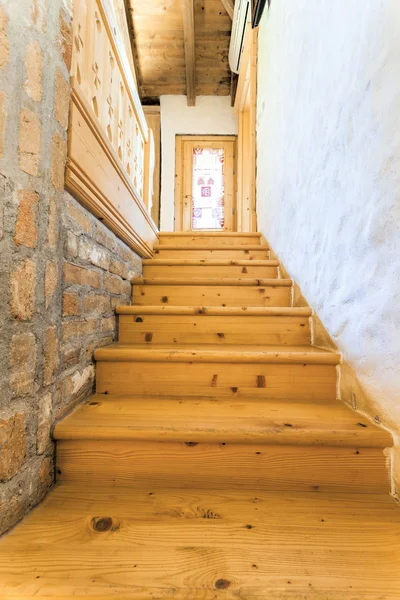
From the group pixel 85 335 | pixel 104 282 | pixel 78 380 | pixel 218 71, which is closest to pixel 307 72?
pixel 104 282

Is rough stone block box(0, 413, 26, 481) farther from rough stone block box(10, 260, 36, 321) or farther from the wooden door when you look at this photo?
the wooden door

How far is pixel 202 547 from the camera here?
609mm

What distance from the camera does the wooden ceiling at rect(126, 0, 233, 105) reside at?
3.99m

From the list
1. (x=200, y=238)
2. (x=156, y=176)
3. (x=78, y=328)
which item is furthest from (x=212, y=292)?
(x=156, y=176)

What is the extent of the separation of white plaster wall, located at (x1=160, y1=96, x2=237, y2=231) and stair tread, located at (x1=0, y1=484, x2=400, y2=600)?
176 inches

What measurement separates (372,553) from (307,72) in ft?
6.47

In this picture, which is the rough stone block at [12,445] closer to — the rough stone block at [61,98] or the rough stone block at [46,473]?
the rough stone block at [46,473]

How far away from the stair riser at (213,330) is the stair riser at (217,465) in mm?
596

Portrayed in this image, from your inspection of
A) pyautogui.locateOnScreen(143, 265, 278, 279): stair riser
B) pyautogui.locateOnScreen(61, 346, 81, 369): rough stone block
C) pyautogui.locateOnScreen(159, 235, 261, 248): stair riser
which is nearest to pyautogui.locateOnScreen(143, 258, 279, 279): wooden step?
pyautogui.locateOnScreen(143, 265, 278, 279): stair riser

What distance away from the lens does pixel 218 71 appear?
15.2 feet

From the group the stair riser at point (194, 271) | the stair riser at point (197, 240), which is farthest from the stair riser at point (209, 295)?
the stair riser at point (197, 240)

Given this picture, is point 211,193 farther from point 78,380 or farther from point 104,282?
point 78,380

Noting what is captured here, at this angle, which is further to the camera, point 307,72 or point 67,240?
point 307,72

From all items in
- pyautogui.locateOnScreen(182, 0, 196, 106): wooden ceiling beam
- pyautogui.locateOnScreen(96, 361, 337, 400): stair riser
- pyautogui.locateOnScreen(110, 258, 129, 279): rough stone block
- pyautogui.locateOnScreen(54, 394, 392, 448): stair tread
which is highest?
pyautogui.locateOnScreen(182, 0, 196, 106): wooden ceiling beam
